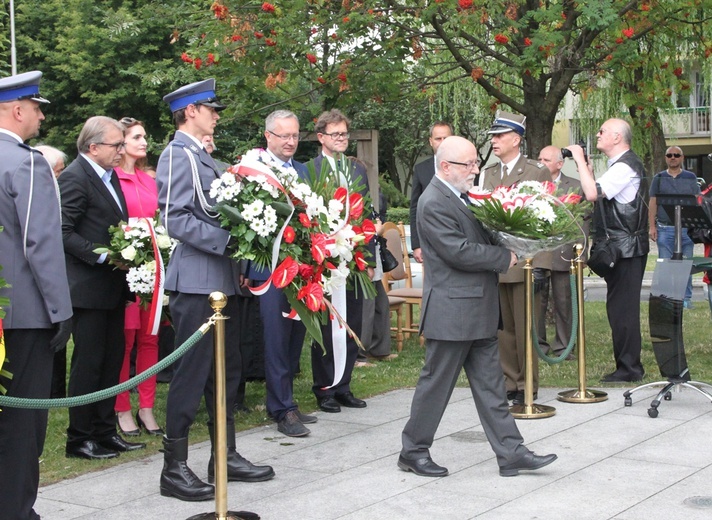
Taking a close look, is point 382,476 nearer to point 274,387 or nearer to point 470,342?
point 470,342

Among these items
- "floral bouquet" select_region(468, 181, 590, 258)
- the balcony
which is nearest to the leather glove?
"floral bouquet" select_region(468, 181, 590, 258)

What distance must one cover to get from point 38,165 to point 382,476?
2863mm

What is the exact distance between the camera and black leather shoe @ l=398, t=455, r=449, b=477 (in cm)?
622

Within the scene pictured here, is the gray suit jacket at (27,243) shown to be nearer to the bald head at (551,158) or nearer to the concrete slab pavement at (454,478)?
the concrete slab pavement at (454,478)

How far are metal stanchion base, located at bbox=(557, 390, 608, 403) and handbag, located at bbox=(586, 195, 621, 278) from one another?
126cm

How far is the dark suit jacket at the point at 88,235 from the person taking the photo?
22.5ft

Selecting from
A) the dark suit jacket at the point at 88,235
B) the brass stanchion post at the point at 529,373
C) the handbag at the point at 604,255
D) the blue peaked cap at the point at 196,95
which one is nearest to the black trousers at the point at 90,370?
the dark suit jacket at the point at 88,235

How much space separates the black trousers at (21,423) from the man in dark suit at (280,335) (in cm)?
260

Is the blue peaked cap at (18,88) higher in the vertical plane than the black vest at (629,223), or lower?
higher

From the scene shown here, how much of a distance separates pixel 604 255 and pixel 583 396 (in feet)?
4.86

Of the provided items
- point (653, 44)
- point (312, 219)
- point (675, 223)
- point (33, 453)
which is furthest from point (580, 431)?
point (653, 44)

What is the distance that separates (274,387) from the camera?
7.50m

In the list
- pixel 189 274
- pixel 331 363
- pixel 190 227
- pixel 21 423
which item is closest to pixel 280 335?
pixel 331 363

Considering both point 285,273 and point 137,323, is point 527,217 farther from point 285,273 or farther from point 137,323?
point 137,323
